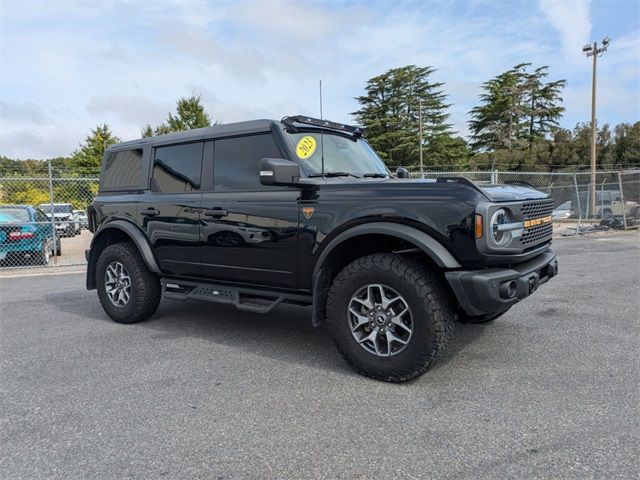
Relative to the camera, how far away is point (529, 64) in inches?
2044

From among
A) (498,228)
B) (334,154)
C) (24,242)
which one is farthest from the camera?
(24,242)

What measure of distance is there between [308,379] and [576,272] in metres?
5.90

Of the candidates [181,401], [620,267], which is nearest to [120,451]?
[181,401]

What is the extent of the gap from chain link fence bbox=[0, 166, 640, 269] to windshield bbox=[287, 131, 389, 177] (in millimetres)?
1216

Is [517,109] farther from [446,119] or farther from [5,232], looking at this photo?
[5,232]

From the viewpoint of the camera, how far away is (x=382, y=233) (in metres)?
3.21

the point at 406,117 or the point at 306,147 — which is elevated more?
the point at 406,117

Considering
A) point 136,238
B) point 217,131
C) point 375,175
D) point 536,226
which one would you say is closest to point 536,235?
point 536,226

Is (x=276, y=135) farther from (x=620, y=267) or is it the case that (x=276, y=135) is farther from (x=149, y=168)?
(x=620, y=267)

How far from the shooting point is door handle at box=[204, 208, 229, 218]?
4094 mm

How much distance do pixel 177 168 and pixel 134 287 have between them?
4.36 feet

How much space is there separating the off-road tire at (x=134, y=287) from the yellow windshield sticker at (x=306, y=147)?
86.2 inches

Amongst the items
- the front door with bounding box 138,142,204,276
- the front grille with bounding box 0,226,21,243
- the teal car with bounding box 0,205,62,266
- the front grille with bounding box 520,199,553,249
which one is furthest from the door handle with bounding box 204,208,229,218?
the front grille with bounding box 0,226,21,243

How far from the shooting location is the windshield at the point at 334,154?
12.7 ft
